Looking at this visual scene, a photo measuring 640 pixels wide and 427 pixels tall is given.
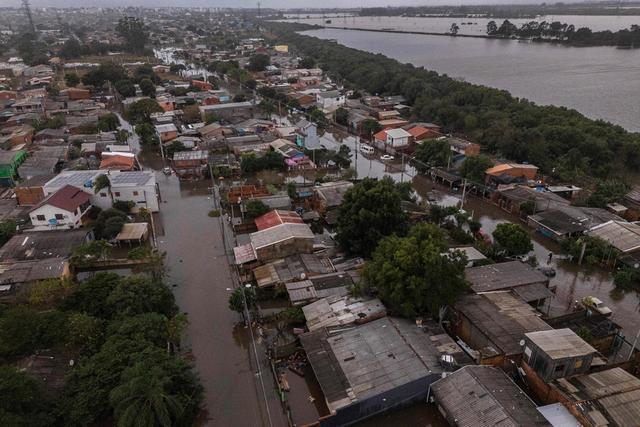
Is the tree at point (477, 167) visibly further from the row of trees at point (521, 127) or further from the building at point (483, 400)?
the building at point (483, 400)

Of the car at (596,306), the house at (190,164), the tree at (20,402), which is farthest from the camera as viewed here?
the house at (190,164)

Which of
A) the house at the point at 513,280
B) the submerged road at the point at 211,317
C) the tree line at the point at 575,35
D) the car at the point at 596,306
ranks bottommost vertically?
the submerged road at the point at 211,317

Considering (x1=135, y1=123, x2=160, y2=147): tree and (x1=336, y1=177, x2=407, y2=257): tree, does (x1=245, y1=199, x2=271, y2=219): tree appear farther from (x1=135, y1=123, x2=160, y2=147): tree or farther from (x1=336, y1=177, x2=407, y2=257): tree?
(x1=135, y1=123, x2=160, y2=147): tree

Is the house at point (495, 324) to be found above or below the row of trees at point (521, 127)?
below

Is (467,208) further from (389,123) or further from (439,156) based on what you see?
(389,123)

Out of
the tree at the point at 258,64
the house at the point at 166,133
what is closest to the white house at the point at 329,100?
the house at the point at 166,133
